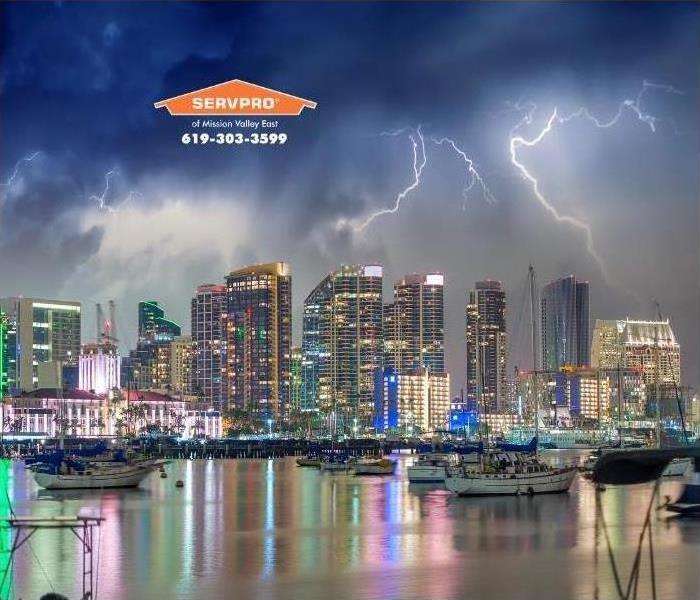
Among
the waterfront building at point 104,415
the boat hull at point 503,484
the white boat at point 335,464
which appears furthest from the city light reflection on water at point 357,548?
the waterfront building at point 104,415

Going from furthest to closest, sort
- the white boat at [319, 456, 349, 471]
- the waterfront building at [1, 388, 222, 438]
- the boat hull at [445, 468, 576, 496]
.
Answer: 1. the waterfront building at [1, 388, 222, 438]
2. the white boat at [319, 456, 349, 471]
3. the boat hull at [445, 468, 576, 496]

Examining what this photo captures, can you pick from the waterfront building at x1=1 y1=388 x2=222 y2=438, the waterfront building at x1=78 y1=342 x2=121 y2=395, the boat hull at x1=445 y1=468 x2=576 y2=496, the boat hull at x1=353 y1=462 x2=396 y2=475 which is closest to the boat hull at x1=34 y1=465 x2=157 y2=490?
the boat hull at x1=445 y1=468 x2=576 y2=496

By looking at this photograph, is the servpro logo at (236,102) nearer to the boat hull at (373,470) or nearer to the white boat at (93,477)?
the white boat at (93,477)

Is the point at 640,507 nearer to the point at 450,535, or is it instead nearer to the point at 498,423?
the point at 450,535

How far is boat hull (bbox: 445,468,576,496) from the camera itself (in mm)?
33469

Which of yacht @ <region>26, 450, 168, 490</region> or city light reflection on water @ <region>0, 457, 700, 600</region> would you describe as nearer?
city light reflection on water @ <region>0, 457, 700, 600</region>

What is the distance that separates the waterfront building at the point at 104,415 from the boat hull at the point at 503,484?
80.3 m

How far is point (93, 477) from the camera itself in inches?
1604

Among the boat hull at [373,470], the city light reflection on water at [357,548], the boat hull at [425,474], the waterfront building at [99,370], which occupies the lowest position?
the boat hull at [373,470]

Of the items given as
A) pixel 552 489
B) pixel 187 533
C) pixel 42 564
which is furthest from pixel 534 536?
pixel 552 489

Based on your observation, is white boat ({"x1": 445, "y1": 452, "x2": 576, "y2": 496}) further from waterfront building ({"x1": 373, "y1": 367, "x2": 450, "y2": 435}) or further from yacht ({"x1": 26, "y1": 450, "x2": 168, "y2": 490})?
waterfront building ({"x1": 373, "y1": 367, "x2": 450, "y2": 435})

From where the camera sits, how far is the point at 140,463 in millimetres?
43406

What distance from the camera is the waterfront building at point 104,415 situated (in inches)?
4405

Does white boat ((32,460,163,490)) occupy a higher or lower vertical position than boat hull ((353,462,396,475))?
higher
